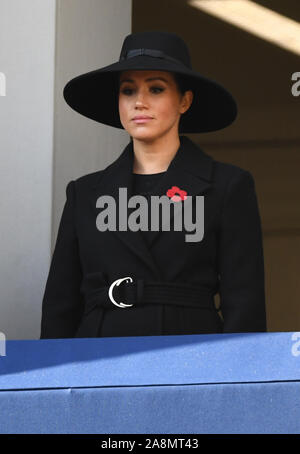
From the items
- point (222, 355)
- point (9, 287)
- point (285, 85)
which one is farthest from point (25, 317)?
point (285, 85)

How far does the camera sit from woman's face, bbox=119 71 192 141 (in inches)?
79.7

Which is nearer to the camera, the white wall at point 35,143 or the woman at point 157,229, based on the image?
the woman at point 157,229

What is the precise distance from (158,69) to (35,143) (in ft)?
1.68

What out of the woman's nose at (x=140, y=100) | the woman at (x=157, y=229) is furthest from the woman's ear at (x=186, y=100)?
the woman's nose at (x=140, y=100)

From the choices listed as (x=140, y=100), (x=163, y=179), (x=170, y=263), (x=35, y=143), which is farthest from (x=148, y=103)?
(x=35, y=143)

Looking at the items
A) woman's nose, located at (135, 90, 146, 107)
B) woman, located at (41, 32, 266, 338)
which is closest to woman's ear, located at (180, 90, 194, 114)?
woman, located at (41, 32, 266, 338)

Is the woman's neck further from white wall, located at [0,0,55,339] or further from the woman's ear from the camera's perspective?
white wall, located at [0,0,55,339]

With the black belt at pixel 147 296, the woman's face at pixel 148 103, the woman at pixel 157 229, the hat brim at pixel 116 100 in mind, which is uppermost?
the hat brim at pixel 116 100

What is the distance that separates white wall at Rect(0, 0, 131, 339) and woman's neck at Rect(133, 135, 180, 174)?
361mm

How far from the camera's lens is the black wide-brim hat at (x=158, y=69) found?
2.02 meters

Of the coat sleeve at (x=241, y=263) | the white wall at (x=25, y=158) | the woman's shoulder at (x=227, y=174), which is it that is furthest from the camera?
the white wall at (x=25, y=158)

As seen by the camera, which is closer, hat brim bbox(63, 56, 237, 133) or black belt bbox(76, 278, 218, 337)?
black belt bbox(76, 278, 218, 337)

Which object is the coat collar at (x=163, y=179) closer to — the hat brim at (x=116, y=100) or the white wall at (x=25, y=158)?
the hat brim at (x=116, y=100)
